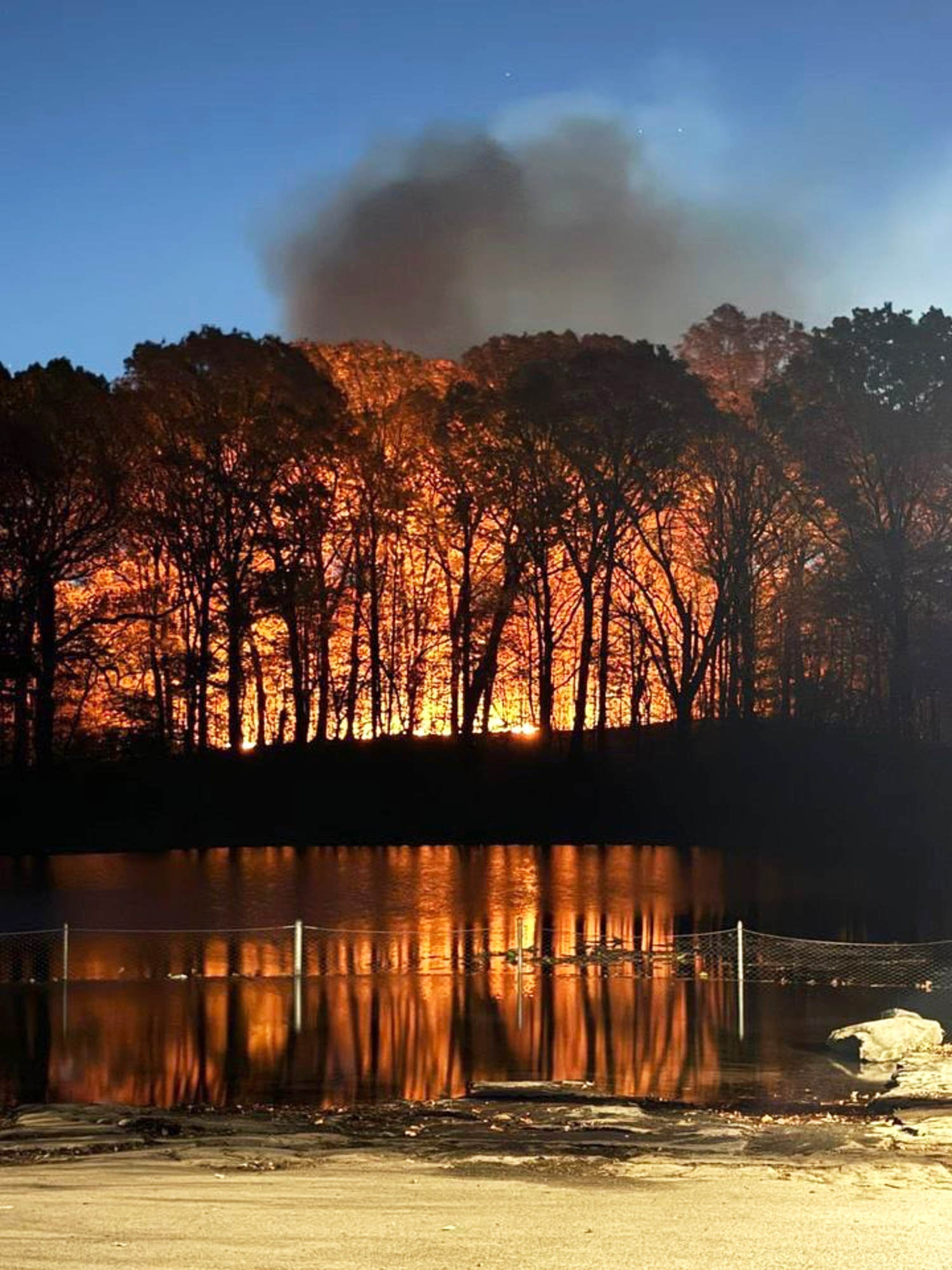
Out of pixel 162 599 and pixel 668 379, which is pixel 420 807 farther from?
pixel 668 379

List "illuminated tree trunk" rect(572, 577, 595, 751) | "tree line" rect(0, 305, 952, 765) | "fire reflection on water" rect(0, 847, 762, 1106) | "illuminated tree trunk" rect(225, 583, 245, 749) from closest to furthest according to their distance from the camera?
"fire reflection on water" rect(0, 847, 762, 1106) → "tree line" rect(0, 305, 952, 765) → "illuminated tree trunk" rect(225, 583, 245, 749) → "illuminated tree trunk" rect(572, 577, 595, 751)

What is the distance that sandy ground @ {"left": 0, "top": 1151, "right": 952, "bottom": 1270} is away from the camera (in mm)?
9219

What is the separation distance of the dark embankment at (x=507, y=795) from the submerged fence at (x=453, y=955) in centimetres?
2218

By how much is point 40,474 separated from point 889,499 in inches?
1244

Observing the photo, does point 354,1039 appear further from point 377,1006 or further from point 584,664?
point 584,664

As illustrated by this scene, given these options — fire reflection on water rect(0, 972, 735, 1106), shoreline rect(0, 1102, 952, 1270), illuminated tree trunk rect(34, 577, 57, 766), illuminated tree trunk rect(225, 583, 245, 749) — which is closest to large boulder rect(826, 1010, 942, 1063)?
fire reflection on water rect(0, 972, 735, 1106)

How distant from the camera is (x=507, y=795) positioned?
62.5 metres

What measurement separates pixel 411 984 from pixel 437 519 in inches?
1594

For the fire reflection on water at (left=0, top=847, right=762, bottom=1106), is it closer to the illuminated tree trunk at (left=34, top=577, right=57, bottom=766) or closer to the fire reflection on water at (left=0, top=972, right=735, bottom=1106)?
the fire reflection on water at (left=0, top=972, right=735, bottom=1106)

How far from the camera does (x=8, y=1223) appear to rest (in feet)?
32.6

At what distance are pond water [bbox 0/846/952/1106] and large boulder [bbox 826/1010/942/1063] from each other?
46 cm

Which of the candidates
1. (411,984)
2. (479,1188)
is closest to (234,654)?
(411,984)

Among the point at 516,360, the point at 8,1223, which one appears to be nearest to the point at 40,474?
the point at 516,360

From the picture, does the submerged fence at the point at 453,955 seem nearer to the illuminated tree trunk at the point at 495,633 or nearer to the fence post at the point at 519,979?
the fence post at the point at 519,979
